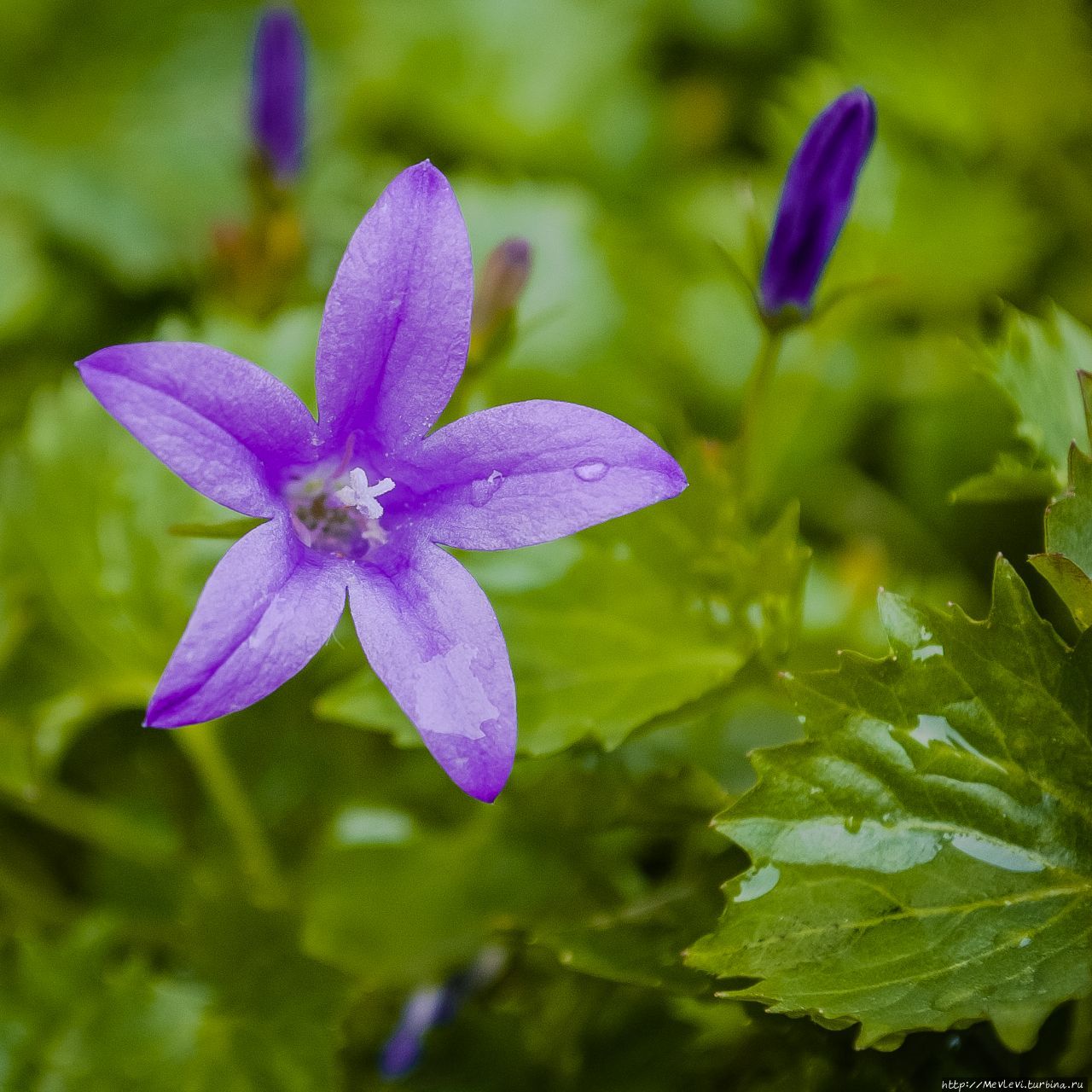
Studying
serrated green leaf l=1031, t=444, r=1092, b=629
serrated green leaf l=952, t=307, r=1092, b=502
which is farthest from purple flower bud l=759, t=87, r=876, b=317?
serrated green leaf l=1031, t=444, r=1092, b=629

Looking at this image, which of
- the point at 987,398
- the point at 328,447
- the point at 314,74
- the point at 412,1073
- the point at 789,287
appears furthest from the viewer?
the point at 314,74

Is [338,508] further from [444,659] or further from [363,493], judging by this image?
[444,659]

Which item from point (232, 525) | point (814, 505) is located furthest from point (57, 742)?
point (814, 505)

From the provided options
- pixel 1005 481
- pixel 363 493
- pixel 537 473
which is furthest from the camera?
pixel 1005 481

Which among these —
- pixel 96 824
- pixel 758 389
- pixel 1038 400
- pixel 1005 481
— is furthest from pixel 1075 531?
pixel 96 824

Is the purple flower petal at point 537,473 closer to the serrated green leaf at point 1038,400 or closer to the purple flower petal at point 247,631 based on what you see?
the purple flower petal at point 247,631

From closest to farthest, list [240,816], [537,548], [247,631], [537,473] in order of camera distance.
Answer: [247,631] < [537,473] < [537,548] < [240,816]

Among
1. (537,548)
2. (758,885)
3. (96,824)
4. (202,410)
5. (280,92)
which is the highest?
(280,92)

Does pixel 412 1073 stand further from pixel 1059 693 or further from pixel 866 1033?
pixel 1059 693
